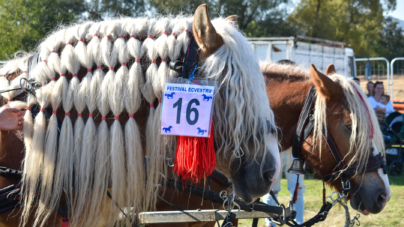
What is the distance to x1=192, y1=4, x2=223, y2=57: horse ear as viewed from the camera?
1.40 meters

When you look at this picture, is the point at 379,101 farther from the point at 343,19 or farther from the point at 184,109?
the point at 343,19

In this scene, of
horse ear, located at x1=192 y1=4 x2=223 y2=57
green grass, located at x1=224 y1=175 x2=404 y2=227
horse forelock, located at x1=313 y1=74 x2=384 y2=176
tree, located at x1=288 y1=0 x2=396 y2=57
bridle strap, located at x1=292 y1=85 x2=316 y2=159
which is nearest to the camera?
horse ear, located at x1=192 y1=4 x2=223 y2=57

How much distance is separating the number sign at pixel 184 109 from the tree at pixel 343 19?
2306cm

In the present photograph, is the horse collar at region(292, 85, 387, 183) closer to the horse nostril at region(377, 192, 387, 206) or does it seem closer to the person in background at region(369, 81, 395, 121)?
the horse nostril at region(377, 192, 387, 206)

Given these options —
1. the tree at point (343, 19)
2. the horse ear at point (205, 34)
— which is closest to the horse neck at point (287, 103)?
the horse ear at point (205, 34)

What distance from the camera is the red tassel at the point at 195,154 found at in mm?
1465

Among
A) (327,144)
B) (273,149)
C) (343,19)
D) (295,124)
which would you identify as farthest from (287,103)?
(343,19)

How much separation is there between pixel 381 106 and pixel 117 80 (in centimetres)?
751

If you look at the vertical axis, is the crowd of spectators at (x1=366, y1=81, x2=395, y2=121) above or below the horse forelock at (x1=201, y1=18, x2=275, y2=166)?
above

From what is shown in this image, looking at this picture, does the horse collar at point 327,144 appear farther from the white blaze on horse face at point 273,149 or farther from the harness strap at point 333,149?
the white blaze on horse face at point 273,149

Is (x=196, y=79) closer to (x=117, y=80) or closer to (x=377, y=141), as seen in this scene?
(x=117, y=80)

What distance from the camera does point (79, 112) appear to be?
150 centimetres

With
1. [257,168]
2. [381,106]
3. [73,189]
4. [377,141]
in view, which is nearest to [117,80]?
[73,189]

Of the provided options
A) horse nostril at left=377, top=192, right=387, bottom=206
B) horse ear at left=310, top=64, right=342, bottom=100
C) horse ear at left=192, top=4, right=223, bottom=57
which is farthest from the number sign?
horse nostril at left=377, top=192, right=387, bottom=206
